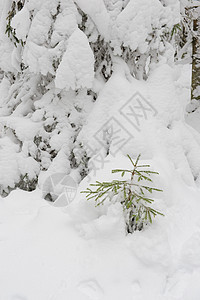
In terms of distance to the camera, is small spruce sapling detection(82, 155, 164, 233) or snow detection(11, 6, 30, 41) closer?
small spruce sapling detection(82, 155, 164, 233)

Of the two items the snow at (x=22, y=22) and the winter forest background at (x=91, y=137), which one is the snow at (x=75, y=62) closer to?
the winter forest background at (x=91, y=137)

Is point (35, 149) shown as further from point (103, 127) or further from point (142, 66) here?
point (142, 66)

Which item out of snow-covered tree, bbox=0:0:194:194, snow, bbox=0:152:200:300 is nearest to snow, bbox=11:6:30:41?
snow-covered tree, bbox=0:0:194:194

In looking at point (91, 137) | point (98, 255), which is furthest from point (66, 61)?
point (98, 255)

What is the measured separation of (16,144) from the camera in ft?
15.1

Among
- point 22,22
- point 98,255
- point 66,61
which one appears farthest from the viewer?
point 22,22

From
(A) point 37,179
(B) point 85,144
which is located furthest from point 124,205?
(A) point 37,179

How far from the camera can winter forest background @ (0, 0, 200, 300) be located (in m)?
2.78

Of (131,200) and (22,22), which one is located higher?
(22,22)

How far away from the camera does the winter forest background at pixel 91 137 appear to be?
2781 mm

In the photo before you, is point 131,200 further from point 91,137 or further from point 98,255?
point 91,137

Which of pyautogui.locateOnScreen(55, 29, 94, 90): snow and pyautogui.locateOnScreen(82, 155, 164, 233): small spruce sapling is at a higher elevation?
pyautogui.locateOnScreen(55, 29, 94, 90): snow

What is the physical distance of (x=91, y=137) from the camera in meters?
4.36

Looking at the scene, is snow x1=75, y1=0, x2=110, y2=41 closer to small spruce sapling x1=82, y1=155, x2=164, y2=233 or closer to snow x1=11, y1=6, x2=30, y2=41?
snow x1=11, y1=6, x2=30, y2=41
